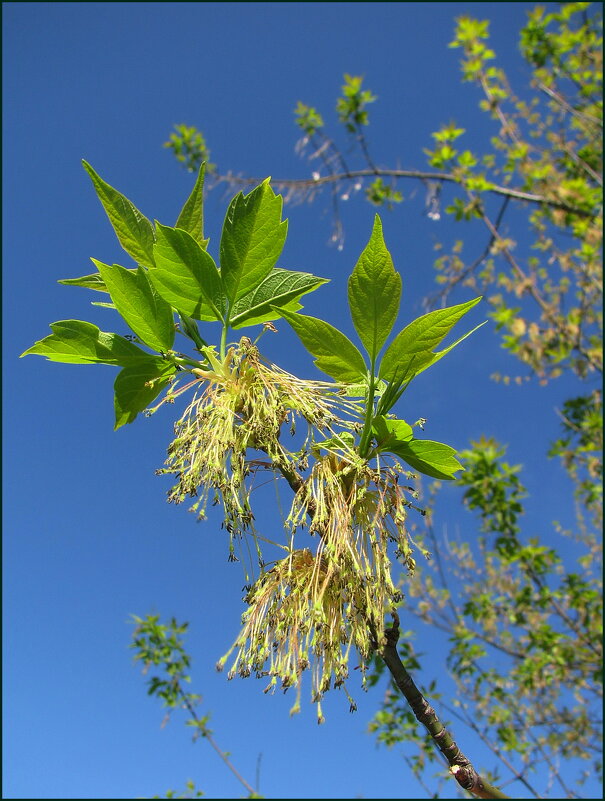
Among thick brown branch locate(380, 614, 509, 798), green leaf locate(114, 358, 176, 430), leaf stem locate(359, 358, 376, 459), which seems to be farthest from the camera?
green leaf locate(114, 358, 176, 430)

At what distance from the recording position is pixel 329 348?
3.46 feet

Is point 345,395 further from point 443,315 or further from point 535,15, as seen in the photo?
point 535,15

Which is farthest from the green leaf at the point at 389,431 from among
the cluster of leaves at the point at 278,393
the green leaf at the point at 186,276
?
the green leaf at the point at 186,276

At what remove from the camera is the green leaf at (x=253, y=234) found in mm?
1063

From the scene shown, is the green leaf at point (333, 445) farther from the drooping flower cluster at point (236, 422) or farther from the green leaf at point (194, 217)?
the green leaf at point (194, 217)

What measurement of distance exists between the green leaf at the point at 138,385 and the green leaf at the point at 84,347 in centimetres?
2

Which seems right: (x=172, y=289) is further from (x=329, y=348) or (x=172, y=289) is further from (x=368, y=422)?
(x=368, y=422)

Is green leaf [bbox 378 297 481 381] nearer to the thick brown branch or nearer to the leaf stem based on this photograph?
the leaf stem

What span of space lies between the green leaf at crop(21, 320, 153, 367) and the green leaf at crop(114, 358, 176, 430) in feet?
0.06

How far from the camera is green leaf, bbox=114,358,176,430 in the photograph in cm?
111

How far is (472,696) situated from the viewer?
215 inches

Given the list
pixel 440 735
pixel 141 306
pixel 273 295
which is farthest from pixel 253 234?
pixel 440 735

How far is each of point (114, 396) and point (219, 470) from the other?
0.29m

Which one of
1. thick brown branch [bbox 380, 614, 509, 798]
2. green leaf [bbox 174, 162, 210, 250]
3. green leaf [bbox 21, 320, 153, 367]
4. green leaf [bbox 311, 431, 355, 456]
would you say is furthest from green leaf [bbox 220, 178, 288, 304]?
thick brown branch [bbox 380, 614, 509, 798]
